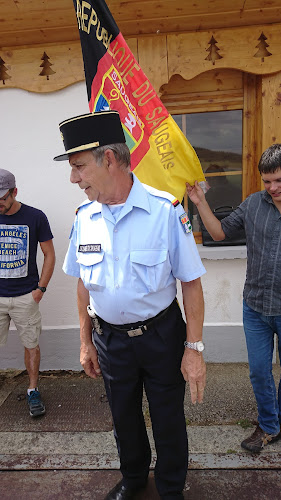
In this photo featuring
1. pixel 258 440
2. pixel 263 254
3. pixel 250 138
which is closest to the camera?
pixel 263 254

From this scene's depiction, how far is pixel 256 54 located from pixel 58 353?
332cm

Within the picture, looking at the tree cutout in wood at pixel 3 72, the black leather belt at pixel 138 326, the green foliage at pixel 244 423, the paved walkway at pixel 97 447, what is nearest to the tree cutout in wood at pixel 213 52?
the tree cutout in wood at pixel 3 72

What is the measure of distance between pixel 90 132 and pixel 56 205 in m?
2.04

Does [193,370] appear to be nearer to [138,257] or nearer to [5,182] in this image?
[138,257]

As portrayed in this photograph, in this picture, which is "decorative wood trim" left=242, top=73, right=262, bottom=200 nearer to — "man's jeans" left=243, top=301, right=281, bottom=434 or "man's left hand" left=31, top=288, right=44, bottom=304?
"man's jeans" left=243, top=301, right=281, bottom=434

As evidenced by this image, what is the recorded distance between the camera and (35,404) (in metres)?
3.18

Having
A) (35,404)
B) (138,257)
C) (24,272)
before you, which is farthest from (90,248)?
(35,404)

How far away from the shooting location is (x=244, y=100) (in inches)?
138

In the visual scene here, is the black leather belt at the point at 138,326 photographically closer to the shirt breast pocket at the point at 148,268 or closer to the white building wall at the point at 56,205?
the shirt breast pocket at the point at 148,268

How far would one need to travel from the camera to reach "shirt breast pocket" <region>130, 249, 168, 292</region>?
68.4 inches

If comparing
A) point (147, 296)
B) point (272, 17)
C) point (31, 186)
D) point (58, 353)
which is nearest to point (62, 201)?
point (31, 186)

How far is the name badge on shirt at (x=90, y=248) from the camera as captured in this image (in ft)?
5.98

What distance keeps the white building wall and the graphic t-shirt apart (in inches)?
19.4

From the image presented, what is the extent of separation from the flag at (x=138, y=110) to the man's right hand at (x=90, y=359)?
1037 mm
